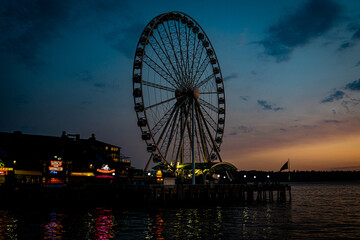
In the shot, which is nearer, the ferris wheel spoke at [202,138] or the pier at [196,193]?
the pier at [196,193]

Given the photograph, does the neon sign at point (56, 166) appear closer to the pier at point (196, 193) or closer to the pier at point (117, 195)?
the pier at point (117, 195)

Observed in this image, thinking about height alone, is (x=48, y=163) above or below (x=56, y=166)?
above

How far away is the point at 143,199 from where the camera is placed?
154 feet

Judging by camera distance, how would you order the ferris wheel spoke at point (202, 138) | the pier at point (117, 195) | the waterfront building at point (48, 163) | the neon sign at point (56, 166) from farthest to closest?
the ferris wheel spoke at point (202, 138), the waterfront building at point (48, 163), the neon sign at point (56, 166), the pier at point (117, 195)

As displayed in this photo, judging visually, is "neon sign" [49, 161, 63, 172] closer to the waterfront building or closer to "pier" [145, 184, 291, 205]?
the waterfront building

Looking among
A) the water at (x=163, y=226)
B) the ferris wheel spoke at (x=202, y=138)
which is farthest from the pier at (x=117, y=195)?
the ferris wheel spoke at (x=202, y=138)

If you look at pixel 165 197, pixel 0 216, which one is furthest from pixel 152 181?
pixel 0 216

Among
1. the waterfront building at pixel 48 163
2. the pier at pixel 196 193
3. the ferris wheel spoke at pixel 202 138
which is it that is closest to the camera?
the pier at pixel 196 193

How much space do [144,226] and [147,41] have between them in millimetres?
29550

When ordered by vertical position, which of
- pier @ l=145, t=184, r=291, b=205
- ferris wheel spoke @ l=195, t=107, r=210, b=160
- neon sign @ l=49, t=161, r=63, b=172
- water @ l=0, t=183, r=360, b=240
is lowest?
water @ l=0, t=183, r=360, b=240

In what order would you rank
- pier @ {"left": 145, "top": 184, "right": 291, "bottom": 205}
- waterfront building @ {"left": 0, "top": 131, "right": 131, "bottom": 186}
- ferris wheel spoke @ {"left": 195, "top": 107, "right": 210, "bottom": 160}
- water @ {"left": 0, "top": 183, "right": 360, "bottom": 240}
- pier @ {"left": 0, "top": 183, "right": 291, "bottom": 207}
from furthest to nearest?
ferris wheel spoke @ {"left": 195, "top": 107, "right": 210, "bottom": 160}
waterfront building @ {"left": 0, "top": 131, "right": 131, "bottom": 186}
pier @ {"left": 145, "top": 184, "right": 291, "bottom": 205}
pier @ {"left": 0, "top": 183, "right": 291, "bottom": 207}
water @ {"left": 0, "top": 183, "right": 360, "bottom": 240}

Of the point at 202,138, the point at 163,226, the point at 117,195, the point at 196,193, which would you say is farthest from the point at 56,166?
the point at 163,226

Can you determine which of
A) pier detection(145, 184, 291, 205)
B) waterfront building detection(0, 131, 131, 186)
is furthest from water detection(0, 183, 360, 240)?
waterfront building detection(0, 131, 131, 186)

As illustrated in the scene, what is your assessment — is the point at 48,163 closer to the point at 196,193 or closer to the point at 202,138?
the point at 196,193
